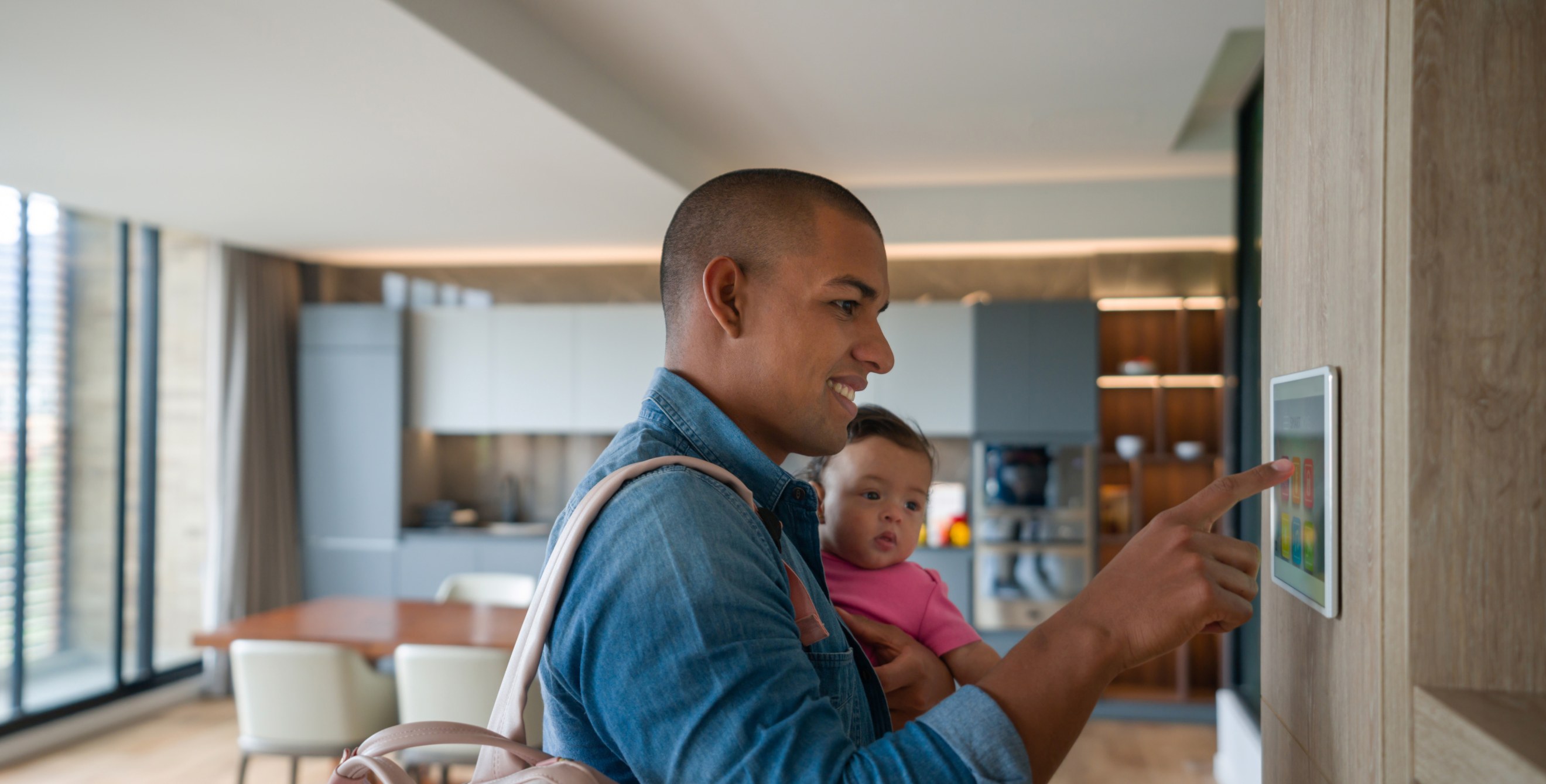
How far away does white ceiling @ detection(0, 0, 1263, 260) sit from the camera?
273cm

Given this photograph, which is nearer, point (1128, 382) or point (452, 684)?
point (452, 684)

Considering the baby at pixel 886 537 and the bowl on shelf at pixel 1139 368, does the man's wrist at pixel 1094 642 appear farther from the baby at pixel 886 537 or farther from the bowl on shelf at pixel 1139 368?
the bowl on shelf at pixel 1139 368

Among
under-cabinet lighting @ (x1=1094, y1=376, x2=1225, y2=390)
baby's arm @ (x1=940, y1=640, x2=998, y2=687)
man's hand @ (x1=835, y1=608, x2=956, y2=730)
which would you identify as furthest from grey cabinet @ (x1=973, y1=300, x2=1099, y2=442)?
man's hand @ (x1=835, y1=608, x2=956, y2=730)

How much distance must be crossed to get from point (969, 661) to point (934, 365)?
420cm

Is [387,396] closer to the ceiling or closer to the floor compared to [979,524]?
closer to the ceiling

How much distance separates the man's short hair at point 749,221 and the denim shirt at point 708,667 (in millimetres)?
225

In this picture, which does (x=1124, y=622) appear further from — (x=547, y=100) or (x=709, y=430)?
(x=547, y=100)

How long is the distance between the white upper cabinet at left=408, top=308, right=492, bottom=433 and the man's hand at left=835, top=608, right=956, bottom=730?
5.15 m

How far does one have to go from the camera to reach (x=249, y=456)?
5.78 m

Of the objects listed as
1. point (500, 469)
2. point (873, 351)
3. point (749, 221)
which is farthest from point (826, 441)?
point (500, 469)

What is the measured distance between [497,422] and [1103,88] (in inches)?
152

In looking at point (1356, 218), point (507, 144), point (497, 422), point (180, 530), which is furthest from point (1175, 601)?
point (180, 530)

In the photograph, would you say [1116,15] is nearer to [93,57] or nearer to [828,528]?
[828,528]

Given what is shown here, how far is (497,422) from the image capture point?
6.11m
